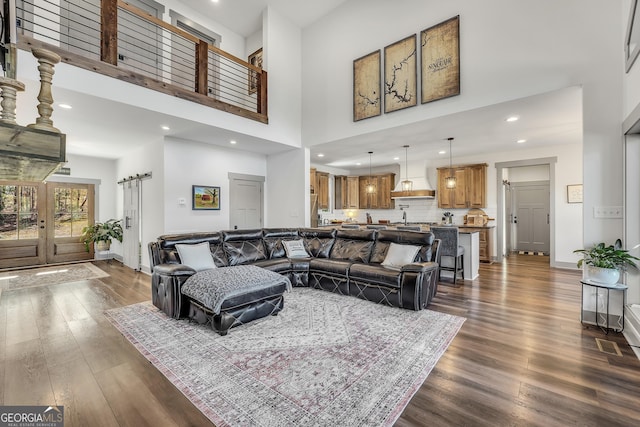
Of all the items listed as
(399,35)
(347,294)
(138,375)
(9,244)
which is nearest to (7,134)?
(138,375)

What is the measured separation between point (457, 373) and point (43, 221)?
902 centimetres

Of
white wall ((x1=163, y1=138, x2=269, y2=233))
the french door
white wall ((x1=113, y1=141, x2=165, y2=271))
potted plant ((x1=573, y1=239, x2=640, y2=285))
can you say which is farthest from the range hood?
the french door

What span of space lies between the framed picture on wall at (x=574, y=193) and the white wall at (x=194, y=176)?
721cm

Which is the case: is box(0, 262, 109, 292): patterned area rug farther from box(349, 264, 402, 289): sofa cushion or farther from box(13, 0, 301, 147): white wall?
box(349, 264, 402, 289): sofa cushion

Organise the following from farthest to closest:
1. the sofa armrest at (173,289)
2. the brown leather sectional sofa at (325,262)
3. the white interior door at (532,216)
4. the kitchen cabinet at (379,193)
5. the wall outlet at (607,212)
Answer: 1. the kitchen cabinet at (379,193)
2. the white interior door at (532,216)
3. the brown leather sectional sofa at (325,262)
4. the sofa armrest at (173,289)
5. the wall outlet at (607,212)

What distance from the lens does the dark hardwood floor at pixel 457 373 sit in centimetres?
175

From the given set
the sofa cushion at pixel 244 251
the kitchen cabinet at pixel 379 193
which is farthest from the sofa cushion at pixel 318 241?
the kitchen cabinet at pixel 379 193

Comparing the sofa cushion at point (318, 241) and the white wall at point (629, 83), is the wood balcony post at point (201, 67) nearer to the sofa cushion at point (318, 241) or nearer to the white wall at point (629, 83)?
the sofa cushion at point (318, 241)

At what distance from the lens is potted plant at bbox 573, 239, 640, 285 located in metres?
2.82

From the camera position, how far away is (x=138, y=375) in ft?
7.14

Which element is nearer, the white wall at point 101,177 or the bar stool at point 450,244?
the bar stool at point 450,244

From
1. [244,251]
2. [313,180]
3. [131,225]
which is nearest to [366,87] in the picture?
[313,180]

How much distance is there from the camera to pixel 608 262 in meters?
2.88

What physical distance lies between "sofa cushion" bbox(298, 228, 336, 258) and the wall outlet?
3.52 metres
